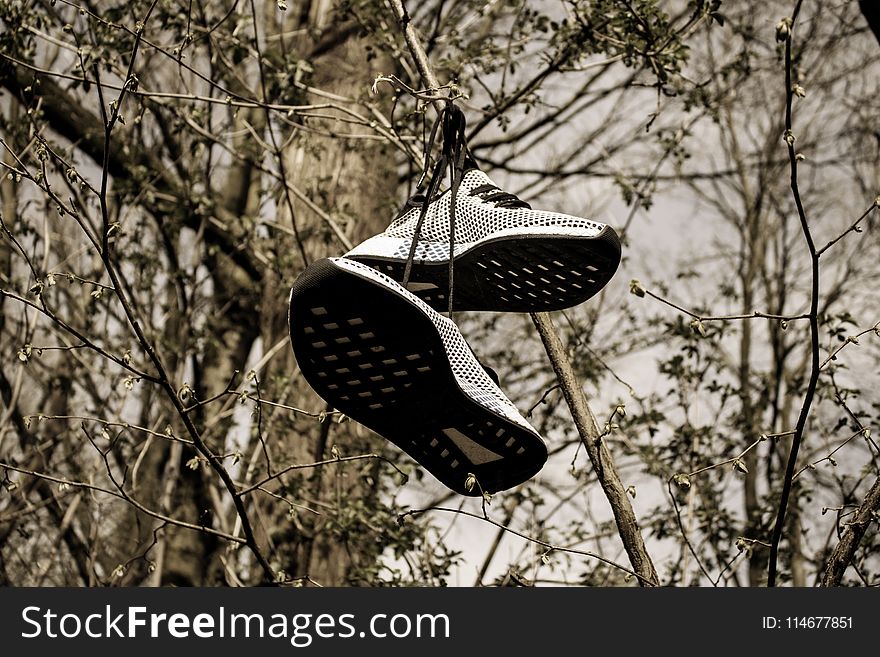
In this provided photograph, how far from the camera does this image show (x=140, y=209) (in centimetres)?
568

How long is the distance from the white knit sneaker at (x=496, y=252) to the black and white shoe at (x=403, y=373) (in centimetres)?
27

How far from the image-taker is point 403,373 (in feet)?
5.71

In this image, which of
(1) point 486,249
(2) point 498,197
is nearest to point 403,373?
(1) point 486,249

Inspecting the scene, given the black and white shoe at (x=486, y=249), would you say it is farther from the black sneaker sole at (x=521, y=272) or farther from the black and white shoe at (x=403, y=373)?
the black and white shoe at (x=403, y=373)

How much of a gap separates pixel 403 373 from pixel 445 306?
0.41 metres

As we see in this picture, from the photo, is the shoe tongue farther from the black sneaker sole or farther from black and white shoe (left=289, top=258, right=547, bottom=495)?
black and white shoe (left=289, top=258, right=547, bottom=495)

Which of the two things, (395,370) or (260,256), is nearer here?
(395,370)

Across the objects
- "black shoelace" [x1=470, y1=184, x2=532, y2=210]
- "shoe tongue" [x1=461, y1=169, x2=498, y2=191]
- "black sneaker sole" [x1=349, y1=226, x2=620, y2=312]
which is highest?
"shoe tongue" [x1=461, y1=169, x2=498, y2=191]

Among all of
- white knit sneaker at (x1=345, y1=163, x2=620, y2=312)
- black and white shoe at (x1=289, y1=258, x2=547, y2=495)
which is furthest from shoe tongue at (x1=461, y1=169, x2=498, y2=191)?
black and white shoe at (x1=289, y1=258, x2=547, y2=495)

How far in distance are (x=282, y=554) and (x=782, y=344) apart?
5.75 metres

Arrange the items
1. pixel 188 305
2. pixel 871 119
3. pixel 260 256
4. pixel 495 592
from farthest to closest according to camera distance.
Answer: pixel 871 119, pixel 188 305, pixel 260 256, pixel 495 592

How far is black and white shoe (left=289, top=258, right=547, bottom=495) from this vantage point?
163 centimetres

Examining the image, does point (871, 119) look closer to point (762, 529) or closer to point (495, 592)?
point (762, 529)

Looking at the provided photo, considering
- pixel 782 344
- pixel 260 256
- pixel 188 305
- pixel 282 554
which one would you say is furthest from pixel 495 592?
pixel 782 344
